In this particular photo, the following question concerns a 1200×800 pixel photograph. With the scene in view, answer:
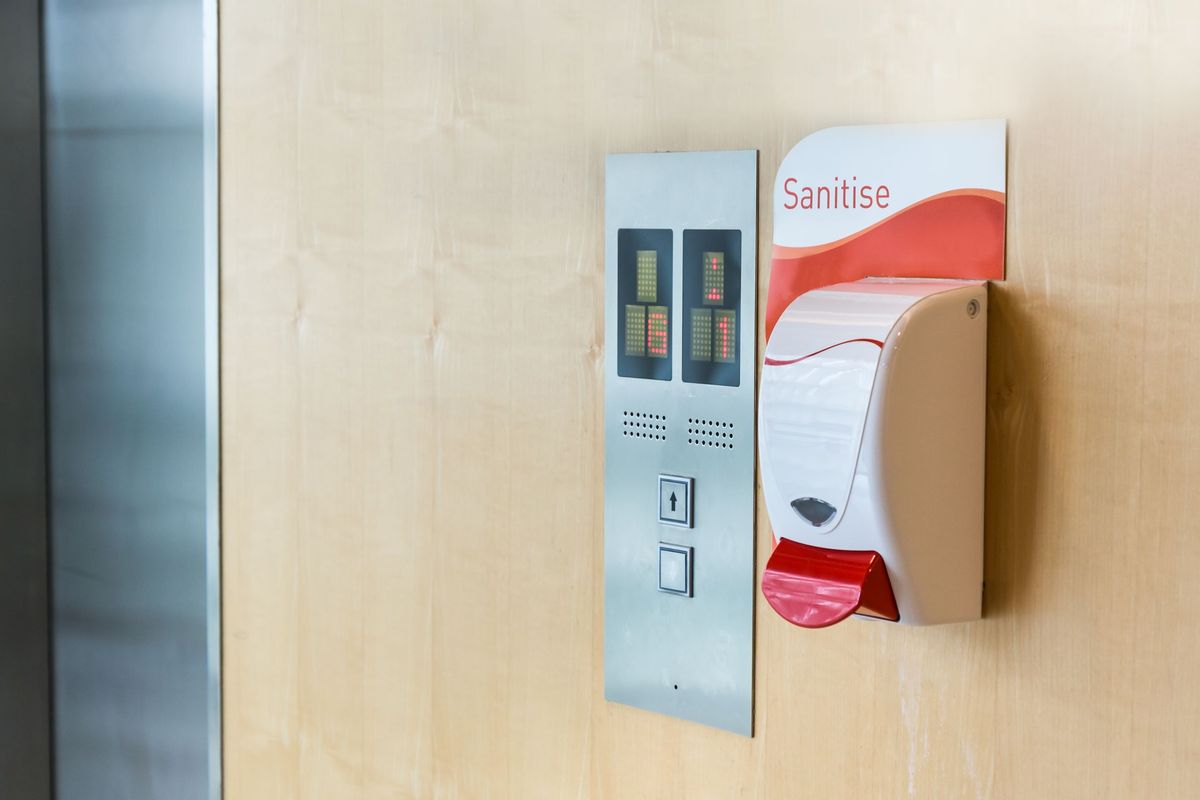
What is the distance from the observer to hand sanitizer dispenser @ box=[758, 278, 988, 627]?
4.04 ft

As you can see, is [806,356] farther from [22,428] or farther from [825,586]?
[22,428]

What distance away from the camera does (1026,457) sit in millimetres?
1335

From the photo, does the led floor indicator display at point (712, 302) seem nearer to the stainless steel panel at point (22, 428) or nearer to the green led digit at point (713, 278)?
the green led digit at point (713, 278)

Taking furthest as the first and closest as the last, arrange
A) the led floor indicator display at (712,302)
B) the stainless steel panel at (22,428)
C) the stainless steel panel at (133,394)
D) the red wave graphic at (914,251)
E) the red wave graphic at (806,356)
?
the stainless steel panel at (22,428)
the stainless steel panel at (133,394)
the led floor indicator display at (712,302)
the red wave graphic at (914,251)
the red wave graphic at (806,356)

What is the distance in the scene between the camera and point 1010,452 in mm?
1344

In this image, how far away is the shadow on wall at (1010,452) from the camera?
133 cm

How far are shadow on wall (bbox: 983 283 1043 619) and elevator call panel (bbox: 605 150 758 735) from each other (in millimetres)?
287

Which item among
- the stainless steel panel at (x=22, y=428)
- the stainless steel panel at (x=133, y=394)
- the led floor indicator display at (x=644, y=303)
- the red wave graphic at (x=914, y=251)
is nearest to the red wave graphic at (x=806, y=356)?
the red wave graphic at (x=914, y=251)

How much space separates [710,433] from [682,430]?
0.13ft

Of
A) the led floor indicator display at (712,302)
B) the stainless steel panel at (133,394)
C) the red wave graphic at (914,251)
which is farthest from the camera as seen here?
the stainless steel panel at (133,394)

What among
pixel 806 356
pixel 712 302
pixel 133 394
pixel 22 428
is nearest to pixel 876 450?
pixel 806 356

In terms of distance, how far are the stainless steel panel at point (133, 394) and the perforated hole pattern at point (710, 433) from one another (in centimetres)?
90

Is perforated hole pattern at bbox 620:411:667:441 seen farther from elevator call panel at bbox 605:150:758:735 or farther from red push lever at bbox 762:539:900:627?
red push lever at bbox 762:539:900:627

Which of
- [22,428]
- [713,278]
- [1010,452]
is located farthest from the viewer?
[22,428]
